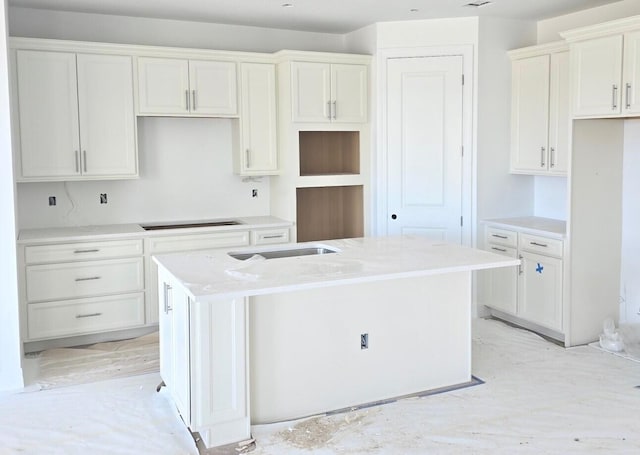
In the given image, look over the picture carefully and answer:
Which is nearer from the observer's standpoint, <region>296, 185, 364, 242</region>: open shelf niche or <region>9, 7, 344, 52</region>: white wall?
<region>9, 7, 344, 52</region>: white wall

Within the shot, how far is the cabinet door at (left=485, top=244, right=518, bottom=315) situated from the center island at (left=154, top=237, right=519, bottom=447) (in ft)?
4.44

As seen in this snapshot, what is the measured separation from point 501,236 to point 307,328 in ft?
7.89

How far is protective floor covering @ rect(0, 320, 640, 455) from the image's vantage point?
3.22 meters

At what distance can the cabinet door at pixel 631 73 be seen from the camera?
13.3 feet

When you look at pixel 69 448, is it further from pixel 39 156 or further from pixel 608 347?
pixel 608 347

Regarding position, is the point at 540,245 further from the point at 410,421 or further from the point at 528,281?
the point at 410,421

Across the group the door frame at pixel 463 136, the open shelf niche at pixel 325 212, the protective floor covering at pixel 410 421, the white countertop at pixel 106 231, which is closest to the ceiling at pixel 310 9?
the door frame at pixel 463 136

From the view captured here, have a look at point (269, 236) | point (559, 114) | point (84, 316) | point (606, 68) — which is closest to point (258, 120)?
point (269, 236)

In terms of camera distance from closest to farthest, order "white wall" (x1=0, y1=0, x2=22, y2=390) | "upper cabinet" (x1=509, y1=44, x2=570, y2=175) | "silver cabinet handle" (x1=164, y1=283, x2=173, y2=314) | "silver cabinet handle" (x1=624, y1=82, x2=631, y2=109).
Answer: "silver cabinet handle" (x1=164, y1=283, x2=173, y2=314), "white wall" (x1=0, y1=0, x2=22, y2=390), "silver cabinet handle" (x1=624, y1=82, x2=631, y2=109), "upper cabinet" (x1=509, y1=44, x2=570, y2=175)

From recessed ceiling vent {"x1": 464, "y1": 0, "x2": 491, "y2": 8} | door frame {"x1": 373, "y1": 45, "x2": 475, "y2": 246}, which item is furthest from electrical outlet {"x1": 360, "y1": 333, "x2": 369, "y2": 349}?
recessed ceiling vent {"x1": 464, "y1": 0, "x2": 491, "y2": 8}

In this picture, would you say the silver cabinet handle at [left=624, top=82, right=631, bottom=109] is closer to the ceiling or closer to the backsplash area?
the ceiling

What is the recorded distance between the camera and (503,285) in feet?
17.6

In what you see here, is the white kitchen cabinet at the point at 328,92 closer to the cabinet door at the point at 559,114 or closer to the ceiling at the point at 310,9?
the ceiling at the point at 310,9

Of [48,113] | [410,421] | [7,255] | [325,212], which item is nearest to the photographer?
[410,421]
